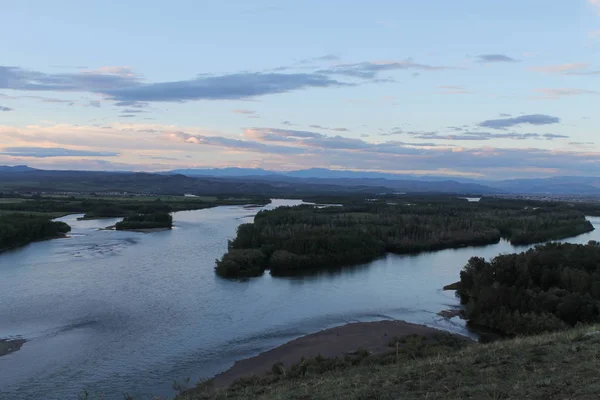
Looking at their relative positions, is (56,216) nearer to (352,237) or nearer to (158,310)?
(352,237)

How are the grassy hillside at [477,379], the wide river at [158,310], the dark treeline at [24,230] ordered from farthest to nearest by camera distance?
the dark treeline at [24,230], the wide river at [158,310], the grassy hillside at [477,379]

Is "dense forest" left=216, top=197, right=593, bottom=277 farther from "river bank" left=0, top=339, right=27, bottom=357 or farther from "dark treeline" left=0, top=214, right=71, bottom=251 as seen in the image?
"dark treeline" left=0, top=214, right=71, bottom=251

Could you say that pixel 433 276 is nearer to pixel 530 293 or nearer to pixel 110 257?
pixel 530 293

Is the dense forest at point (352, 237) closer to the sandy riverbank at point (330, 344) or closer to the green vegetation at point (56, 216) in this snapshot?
the sandy riverbank at point (330, 344)

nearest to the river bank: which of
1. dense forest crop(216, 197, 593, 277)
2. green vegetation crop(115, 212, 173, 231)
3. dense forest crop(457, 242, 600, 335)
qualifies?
dense forest crop(216, 197, 593, 277)

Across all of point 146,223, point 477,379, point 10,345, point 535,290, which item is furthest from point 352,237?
point 477,379

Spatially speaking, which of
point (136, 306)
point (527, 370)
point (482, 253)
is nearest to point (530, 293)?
point (527, 370)

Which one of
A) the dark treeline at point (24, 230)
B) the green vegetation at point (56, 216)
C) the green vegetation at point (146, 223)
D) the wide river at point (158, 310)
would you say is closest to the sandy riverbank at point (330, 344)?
the wide river at point (158, 310)
